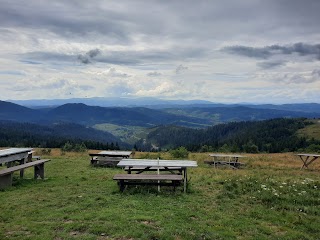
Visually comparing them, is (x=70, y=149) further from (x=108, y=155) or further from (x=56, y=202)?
(x=56, y=202)

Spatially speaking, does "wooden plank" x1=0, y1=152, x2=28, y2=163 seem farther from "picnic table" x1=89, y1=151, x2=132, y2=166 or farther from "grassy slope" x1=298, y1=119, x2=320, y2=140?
"grassy slope" x1=298, y1=119, x2=320, y2=140

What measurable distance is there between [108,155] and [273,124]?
598ft

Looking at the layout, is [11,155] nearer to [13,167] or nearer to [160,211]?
[13,167]

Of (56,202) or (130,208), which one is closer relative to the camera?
(130,208)

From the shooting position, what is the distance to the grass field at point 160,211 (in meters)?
8.15


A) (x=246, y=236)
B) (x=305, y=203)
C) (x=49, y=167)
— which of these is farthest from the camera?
(x=49, y=167)

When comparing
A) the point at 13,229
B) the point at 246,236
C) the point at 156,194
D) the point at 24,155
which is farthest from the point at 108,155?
the point at 246,236

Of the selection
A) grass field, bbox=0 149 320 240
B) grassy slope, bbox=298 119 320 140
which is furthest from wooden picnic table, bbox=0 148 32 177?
grassy slope, bbox=298 119 320 140

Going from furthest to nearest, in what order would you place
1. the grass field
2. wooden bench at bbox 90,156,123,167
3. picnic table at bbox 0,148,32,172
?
wooden bench at bbox 90,156,123,167
picnic table at bbox 0,148,32,172
the grass field

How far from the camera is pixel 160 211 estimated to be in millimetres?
10023

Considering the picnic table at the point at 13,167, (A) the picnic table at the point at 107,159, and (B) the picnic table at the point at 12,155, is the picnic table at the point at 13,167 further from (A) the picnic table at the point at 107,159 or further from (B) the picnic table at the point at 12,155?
(A) the picnic table at the point at 107,159

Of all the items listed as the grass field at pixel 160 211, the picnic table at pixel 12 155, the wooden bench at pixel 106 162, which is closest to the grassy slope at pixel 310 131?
the wooden bench at pixel 106 162

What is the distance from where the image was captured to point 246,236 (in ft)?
26.5

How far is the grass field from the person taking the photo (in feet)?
26.7
